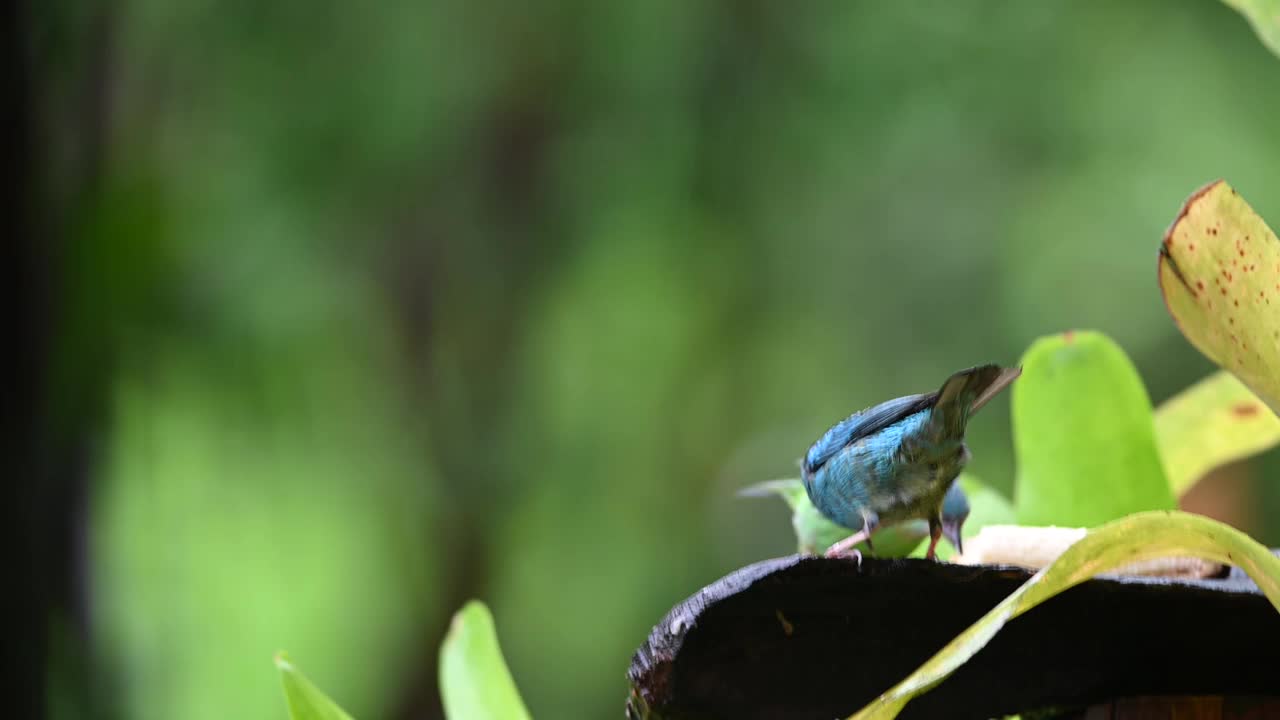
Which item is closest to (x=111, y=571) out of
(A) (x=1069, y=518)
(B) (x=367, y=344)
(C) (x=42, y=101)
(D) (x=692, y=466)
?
(B) (x=367, y=344)

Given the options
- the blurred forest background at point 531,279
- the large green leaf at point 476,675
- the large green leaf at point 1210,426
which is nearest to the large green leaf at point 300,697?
the large green leaf at point 476,675

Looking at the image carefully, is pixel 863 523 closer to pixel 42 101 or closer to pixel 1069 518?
pixel 1069 518

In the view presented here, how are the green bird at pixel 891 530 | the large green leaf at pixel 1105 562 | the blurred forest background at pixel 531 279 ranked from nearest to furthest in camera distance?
the large green leaf at pixel 1105 562
the green bird at pixel 891 530
the blurred forest background at pixel 531 279

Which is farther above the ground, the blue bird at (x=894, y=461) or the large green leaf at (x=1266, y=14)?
the large green leaf at (x=1266, y=14)

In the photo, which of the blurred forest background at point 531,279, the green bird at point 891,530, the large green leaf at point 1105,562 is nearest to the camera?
the large green leaf at point 1105,562

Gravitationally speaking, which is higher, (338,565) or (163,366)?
(163,366)

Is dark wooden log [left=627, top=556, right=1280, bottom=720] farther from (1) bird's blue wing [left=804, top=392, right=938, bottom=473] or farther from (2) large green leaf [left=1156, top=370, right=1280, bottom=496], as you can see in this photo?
(2) large green leaf [left=1156, top=370, right=1280, bottom=496]

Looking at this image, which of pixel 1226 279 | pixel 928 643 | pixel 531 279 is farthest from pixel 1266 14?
pixel 531 279

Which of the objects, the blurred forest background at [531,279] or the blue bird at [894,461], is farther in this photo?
Answer: the blurred forest background at [531,279]

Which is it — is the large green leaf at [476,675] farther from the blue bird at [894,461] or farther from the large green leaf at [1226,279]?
the large green leaf at [1226,279]
